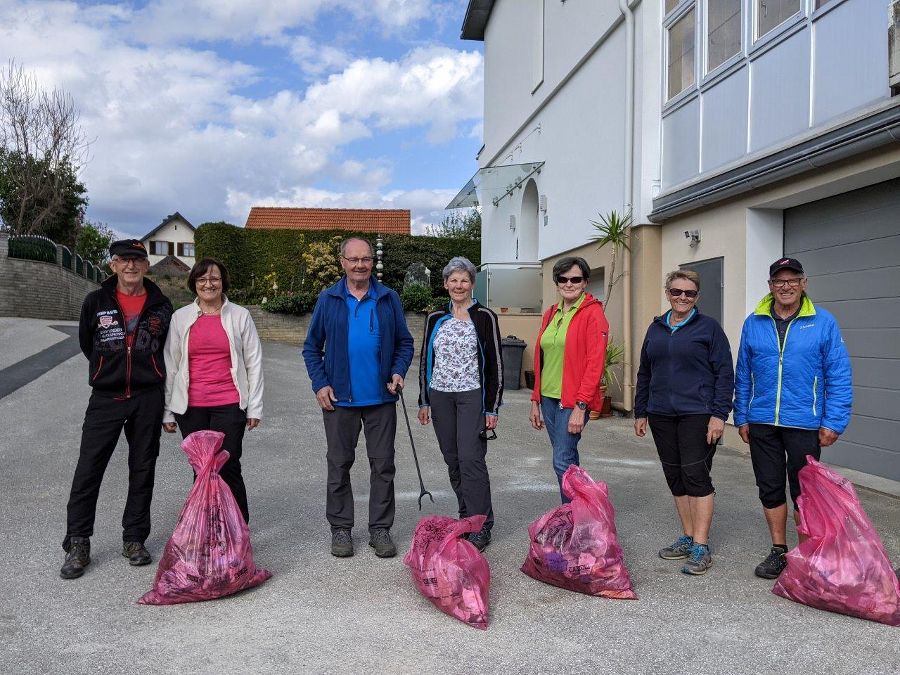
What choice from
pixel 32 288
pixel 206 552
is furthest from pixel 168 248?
pixel 206 552

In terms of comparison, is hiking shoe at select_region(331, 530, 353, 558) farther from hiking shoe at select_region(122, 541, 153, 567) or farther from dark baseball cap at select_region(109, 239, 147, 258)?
dark baseball cap at select_region(109, 239, 147, 258)

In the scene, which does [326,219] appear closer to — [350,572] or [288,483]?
[288,483]

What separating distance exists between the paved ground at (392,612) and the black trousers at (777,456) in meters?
0.48

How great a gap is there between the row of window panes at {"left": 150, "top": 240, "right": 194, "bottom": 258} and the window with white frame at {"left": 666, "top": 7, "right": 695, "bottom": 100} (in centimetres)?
6076

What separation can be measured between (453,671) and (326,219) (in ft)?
109

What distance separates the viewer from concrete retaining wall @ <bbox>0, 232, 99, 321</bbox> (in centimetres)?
2148

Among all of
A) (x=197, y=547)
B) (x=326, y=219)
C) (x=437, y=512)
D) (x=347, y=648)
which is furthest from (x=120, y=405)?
(x=326, y=219)

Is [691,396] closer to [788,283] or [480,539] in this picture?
[788,283]

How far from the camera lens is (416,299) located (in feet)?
75.4

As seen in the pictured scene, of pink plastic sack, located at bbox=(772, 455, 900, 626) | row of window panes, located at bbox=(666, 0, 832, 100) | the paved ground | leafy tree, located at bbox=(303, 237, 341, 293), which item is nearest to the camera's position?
the paved ground

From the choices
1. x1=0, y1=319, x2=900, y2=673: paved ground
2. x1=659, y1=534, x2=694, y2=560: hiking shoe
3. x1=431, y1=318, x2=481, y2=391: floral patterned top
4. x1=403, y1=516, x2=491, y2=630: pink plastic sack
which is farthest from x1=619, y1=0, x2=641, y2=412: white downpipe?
x1=403, y1=516, x2=491, y2=630: pink plastic sack

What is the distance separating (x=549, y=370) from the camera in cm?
450

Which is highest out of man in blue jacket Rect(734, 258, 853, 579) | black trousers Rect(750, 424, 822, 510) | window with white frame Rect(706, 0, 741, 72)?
window with white frame Rect(706, 0, 741, 72)

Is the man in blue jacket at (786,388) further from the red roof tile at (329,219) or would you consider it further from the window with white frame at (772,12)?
the red roof tile at (329,219)
